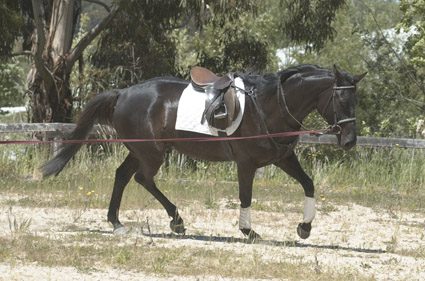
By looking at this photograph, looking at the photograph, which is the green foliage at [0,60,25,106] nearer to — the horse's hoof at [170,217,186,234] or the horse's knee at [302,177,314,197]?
the horse's hoof at [170,217,186,234]

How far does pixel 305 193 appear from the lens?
10.1 metres

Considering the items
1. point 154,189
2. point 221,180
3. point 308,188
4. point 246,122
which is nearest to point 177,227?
point 154,189

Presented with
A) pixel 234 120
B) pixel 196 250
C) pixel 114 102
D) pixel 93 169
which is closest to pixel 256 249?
pixel 196 250

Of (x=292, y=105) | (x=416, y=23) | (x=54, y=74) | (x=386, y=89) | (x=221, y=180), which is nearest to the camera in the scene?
(x=292, y=105)

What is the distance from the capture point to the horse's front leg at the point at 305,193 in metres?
10.1

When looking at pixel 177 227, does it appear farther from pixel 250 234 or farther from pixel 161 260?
pixel 161 260

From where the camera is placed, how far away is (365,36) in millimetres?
29000

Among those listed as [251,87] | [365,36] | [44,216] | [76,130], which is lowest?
[44,216]

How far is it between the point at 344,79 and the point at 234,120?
141cm

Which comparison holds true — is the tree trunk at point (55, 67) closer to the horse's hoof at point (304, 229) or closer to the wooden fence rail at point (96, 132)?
the wooden fence rail at point (96, 132)

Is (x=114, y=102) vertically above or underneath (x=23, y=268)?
above

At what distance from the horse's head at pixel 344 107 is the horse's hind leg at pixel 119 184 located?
9.68ft

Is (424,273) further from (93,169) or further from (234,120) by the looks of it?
(93,169)

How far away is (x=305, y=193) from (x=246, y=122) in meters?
1.09
